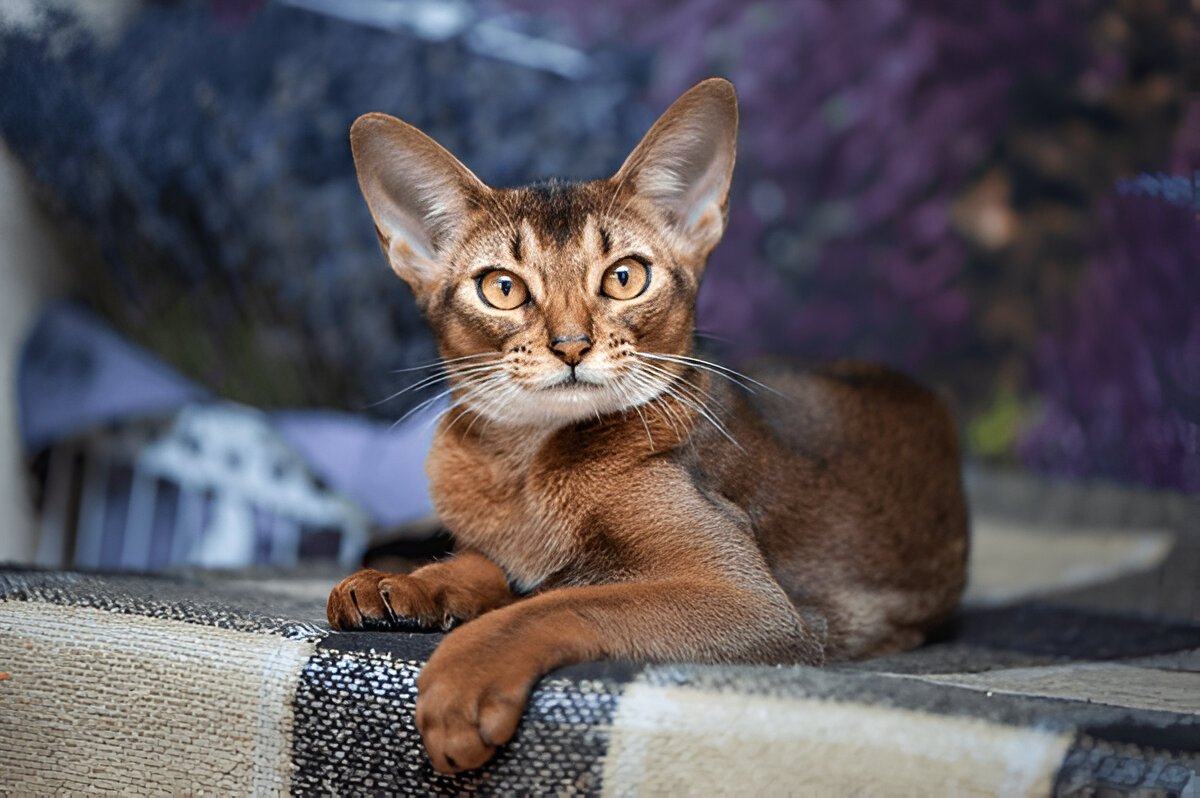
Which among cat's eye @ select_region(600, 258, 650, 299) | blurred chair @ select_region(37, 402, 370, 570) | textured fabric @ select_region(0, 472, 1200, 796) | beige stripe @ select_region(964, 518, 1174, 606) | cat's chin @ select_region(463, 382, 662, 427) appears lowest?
blurred chair @ select_region(37, 402, 370, 570)

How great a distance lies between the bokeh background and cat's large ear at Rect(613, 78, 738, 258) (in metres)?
0.37

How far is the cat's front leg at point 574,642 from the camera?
938 mm

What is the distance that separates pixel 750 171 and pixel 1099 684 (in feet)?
6.86

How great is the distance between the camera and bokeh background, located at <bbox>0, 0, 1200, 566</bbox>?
201 cm

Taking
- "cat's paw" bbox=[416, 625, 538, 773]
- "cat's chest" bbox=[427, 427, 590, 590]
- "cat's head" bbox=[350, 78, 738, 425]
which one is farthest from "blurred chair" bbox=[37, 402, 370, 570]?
"cat's paw" bbox=[416, 625, 538, 773]

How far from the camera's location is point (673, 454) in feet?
4.47

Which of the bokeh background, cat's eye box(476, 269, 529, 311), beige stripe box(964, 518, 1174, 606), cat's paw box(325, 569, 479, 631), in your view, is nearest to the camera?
cat's paw box(325, 569, 479, 631)

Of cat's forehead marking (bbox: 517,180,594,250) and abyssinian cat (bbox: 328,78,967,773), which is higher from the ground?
cat's forehead marking (bbox: 517,180,594,250)

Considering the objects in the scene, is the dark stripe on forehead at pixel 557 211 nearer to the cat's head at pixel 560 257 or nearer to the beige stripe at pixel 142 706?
the cat's head at pixel 560 257

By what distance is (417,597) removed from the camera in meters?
1.23

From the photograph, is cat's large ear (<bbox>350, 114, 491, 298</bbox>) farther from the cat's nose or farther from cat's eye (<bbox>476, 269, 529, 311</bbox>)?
the cat's nose

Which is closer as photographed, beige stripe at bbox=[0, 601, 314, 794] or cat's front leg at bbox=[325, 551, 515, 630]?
beige stripe at bbox=[0, 601, 314, 794]

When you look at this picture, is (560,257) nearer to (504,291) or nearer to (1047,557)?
(504,291)

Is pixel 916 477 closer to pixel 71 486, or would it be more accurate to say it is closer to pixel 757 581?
pixel 757 581
